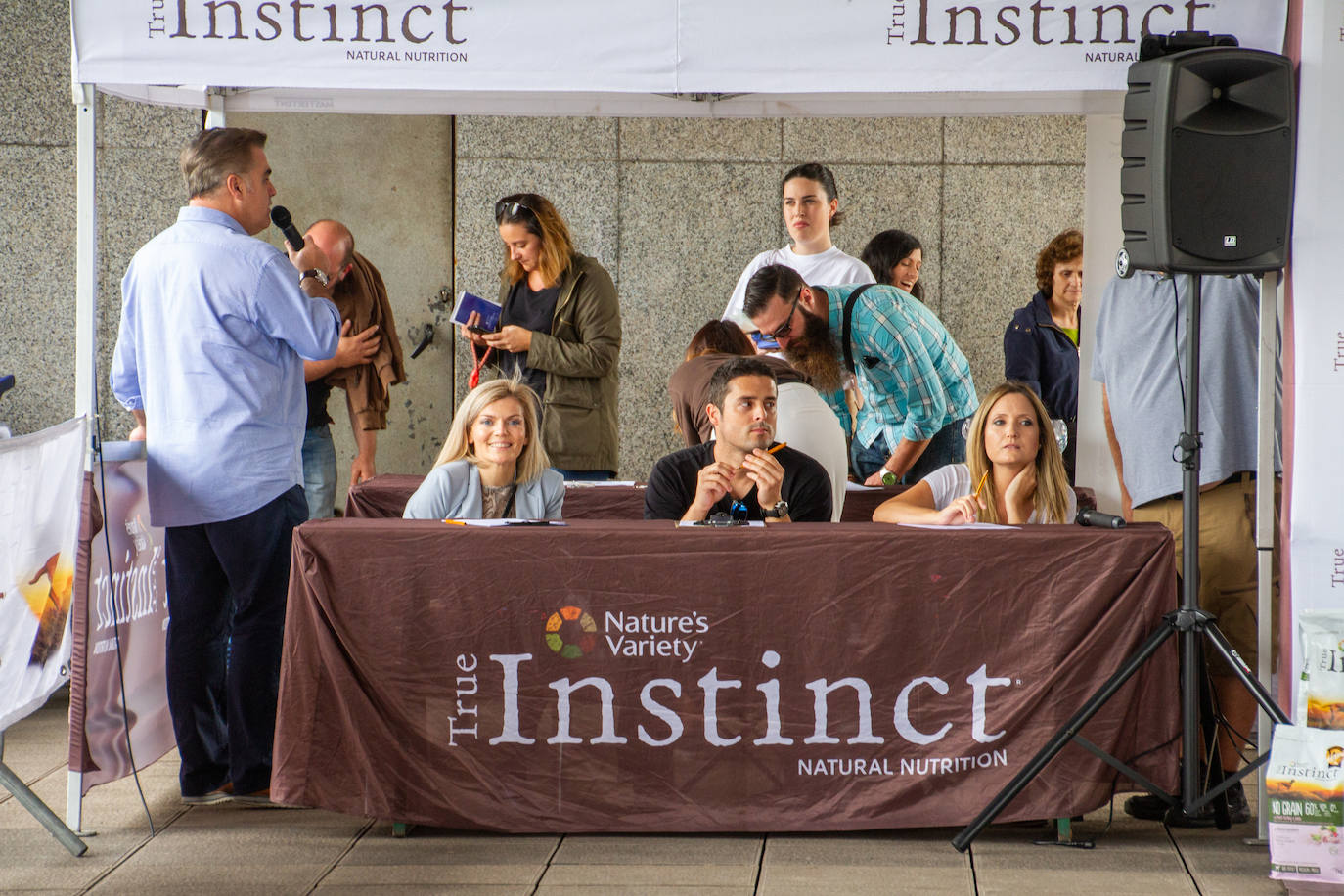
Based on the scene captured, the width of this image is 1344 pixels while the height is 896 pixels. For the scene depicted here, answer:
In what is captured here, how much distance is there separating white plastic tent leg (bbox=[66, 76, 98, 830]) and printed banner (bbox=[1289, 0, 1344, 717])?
3.05 metres

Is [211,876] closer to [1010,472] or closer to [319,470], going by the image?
[319,470]

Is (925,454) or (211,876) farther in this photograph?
(925,454)

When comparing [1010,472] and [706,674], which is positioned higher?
[1010,472]

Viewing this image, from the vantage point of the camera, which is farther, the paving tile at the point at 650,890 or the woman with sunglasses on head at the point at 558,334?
the woman with sunglasses on head at the point at 558,334

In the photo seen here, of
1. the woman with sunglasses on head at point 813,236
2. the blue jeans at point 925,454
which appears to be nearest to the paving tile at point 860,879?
the blue jeans at point 925,454

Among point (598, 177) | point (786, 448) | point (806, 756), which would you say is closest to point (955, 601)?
point (806, 756)

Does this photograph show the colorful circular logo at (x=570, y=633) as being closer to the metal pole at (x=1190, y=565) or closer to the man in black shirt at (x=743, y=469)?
the man in black shirt at (x=743, y=469)

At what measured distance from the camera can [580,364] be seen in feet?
18.1

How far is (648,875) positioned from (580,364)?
2.61 meters

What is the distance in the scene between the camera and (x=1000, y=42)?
3.61 meters

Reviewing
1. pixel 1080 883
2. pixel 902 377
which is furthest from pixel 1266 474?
pixel 902 377

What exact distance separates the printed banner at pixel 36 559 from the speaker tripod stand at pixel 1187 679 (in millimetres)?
2282

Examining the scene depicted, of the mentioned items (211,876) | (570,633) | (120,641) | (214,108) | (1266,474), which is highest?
(214,108)

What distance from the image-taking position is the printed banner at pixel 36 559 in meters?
3.35
